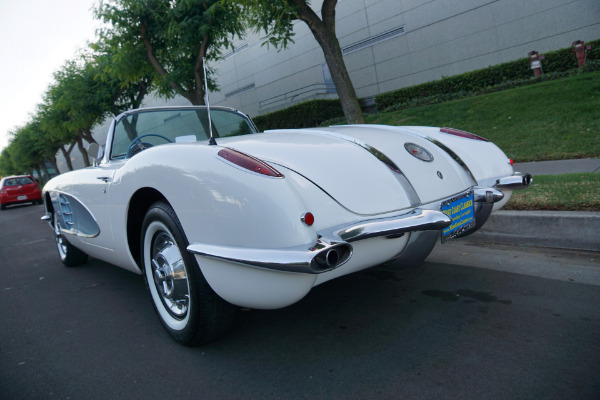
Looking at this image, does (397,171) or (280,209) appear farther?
(397,171)

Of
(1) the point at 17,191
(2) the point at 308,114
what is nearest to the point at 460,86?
(2) the point at 308,114

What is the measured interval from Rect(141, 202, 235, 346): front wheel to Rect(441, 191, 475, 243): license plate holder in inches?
48.5

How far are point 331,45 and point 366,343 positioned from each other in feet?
26.9

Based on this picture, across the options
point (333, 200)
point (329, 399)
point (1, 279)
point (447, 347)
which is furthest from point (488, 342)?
point (1, 279)

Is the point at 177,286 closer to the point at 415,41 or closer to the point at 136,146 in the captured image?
the point at 136,146

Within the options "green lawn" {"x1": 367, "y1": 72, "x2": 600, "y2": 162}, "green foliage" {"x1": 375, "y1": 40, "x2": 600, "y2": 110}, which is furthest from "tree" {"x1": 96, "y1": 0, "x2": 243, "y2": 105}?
"green foliage" {"x1": 375, "y1": 40, "x2": 600, "y2": 110}

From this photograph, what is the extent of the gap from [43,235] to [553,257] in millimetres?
8414

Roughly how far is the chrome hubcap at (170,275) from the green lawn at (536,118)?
21.0 feet

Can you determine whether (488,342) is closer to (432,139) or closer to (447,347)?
(447,347)

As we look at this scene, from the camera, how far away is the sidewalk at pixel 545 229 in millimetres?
3377

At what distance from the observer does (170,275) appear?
2.43 m

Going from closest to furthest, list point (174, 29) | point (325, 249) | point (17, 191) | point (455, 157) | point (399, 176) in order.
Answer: point (325, 249), point (399, 176), point (455, 157), point (174, 29), point (17, 191)

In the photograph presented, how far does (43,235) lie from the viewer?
26.8 feet

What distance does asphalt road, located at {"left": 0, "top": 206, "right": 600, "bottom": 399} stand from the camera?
1.84 metres
